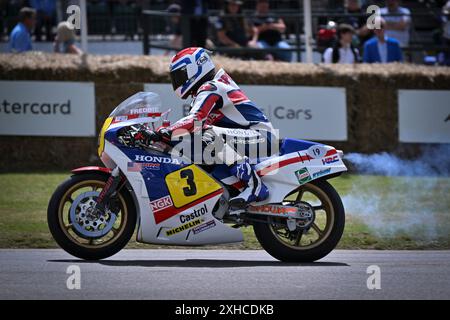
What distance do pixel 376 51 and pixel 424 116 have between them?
1.95 m

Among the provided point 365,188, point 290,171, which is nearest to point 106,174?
point 290,171

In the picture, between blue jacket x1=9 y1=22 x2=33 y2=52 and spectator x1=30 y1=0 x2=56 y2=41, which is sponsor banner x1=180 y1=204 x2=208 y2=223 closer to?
blue jacket x1=9 y1=22 x2=33 y2=52

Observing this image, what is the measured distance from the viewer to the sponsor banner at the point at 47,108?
13609mm

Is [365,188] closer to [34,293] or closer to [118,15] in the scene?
[34,293]

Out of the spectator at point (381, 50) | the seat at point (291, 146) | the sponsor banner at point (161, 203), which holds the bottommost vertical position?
the sponsor banner at point (161, 203)

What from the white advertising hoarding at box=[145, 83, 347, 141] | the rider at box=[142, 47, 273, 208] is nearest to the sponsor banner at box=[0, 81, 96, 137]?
the white advertising hoarding at box=[145, 83, 347, 141]

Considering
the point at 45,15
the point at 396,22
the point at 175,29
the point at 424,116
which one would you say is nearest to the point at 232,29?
the point at 175,29

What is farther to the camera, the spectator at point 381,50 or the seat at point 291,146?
the spectator at point 381,50

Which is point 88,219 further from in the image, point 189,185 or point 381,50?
point 381,50

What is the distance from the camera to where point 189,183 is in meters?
8.05

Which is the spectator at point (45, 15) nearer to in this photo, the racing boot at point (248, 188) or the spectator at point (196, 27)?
the spectator at point (196, 27)

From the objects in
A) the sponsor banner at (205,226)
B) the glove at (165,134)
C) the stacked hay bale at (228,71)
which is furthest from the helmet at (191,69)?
the stacked hay bale at (228,71)

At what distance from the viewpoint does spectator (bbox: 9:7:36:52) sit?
→ 50.4ft

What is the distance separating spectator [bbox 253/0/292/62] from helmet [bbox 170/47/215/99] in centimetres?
820
